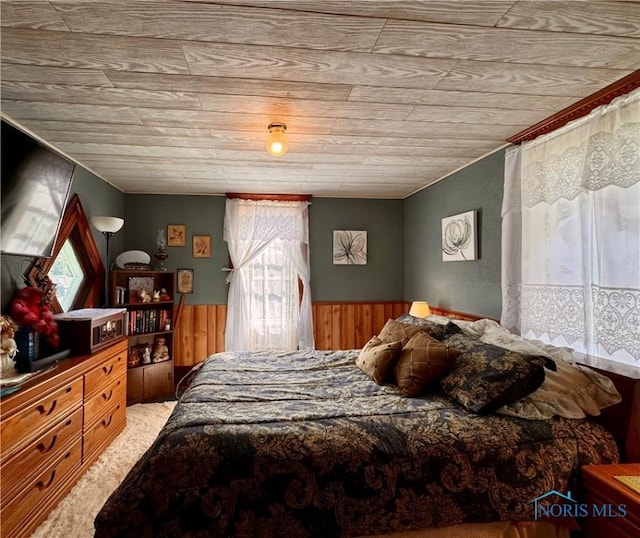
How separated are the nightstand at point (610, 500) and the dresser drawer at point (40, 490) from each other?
2.72 meters

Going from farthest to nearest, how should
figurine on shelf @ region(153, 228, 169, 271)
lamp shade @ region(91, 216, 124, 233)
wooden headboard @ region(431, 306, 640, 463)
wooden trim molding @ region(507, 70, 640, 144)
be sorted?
figurine on shelf @ region(153, 228, 169, 271)
lamp shade @ region(91, 216, 124, 233)
wooden trim molding @ region(507, 70, 640, 144)
wooden headboard @ region(431, 306, 640, 463)

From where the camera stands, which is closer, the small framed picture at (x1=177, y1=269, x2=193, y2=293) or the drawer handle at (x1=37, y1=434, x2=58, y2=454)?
the drawer handle at (x1=37, y1=434, x2=58, y2=454)

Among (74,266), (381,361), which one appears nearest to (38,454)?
(74,266)

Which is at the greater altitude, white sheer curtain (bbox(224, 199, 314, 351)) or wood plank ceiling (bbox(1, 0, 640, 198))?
wood plank ceiling (bbox(1, 0, 640, 198))

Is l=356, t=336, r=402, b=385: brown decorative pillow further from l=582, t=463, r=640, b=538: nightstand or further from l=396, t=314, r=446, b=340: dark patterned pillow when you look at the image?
l=582, t=463, r=640, b=538: nightstand

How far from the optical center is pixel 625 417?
180 cm

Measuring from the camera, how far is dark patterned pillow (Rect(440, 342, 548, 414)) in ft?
6.13

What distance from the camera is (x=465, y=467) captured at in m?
1.66

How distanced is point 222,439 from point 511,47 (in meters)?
2.12

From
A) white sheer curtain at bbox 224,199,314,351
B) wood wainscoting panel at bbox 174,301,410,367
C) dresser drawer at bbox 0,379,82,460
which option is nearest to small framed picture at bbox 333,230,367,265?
white sheer curtain at bbox 224,199,314,351

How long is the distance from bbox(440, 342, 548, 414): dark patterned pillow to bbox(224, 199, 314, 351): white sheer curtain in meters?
2.80

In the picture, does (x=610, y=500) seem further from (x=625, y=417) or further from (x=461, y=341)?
(x=461, y=341)

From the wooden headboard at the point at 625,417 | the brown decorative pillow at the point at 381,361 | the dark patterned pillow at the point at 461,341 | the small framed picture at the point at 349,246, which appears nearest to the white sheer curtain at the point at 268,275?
the small framed picture at the point at 349,246

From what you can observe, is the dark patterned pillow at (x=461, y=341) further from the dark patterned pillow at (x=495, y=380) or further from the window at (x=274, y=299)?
the window at (x=274, y=299)
